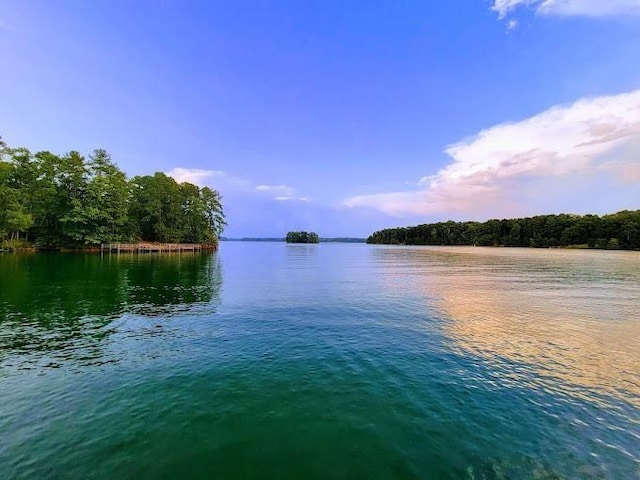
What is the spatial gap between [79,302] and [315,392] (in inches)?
848

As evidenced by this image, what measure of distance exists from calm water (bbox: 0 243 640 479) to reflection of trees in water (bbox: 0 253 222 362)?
0.66ft

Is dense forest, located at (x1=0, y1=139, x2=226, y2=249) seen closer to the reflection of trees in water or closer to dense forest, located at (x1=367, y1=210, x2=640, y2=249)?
the reflection of trees in water

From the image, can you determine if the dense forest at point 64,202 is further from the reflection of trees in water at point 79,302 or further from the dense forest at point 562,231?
the dense forest at point 562,231

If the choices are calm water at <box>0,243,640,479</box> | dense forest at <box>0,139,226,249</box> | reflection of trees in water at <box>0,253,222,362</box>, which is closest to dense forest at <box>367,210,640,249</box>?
calm water at <box>0,243,640,479</box>

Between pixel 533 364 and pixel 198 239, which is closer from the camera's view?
pixel 533 364

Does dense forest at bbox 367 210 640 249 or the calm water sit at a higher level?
dense forest at bbox 367 210 640 249

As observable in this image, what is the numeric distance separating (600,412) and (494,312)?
45.1 feet

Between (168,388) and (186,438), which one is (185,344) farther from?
(186,438)

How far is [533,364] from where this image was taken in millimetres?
13328

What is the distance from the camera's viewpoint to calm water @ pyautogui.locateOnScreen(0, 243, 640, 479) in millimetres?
7344

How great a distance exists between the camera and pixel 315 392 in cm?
1073

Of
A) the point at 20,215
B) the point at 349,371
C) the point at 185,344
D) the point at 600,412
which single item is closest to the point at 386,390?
the point at 349,371

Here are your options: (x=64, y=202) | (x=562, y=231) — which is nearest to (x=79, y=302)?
(x=64, y=202)

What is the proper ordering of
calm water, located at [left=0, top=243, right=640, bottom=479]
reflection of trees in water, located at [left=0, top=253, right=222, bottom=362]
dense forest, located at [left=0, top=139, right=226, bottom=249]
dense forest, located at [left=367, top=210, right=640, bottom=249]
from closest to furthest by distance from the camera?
calm water, located at [left=0, top=243, right=640, bottom=479] → reflection of trees in water, located at [left=0, top=253, right=222, bottom=362] → dense forest, located at [left=0, top=139, right=226, bottom=249] → dense forest, located at [left=367, top=210, right=640, bottom=249]
